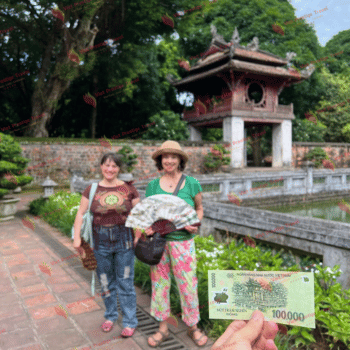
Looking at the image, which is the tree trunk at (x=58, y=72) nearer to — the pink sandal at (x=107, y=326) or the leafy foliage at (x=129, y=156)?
the leafy foliage at (x=129, y=156)

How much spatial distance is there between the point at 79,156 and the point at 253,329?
48.8 feet

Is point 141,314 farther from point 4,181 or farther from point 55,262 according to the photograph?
point 4,181

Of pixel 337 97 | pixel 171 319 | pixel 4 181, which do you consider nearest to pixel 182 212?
pixel 171 319

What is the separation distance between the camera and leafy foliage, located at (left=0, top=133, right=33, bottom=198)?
805 cm

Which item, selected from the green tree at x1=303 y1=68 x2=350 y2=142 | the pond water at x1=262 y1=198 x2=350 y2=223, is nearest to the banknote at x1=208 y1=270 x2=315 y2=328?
the pond water at x1=262 y1=198 x2=350 y2=223

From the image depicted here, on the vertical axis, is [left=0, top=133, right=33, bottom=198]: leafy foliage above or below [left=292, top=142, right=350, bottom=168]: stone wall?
below

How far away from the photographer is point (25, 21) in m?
16.3

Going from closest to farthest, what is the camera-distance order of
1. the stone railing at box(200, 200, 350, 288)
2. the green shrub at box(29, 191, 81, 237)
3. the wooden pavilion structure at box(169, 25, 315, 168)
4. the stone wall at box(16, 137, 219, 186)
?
the stone railing at box(200, 200, 350, 288)
the green shrub at box(29, 191, 81, 237)
the stone wall at box(16, 137, 219, 186)
the wooden pavilion structure at box(169, 25, 315, 168)

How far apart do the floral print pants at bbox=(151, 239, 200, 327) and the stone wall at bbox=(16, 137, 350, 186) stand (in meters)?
9.82

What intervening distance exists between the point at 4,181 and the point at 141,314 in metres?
6.02

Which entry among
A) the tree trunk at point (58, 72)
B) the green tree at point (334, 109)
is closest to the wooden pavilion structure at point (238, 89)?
the green tree at point (334, 109)

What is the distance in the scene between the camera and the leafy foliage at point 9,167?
8047 millimetres

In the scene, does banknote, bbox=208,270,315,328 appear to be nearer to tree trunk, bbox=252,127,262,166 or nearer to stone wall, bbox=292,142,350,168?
stone wall, bbox=292,142,350,168

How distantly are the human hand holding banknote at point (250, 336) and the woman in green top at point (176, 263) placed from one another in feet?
5.04
